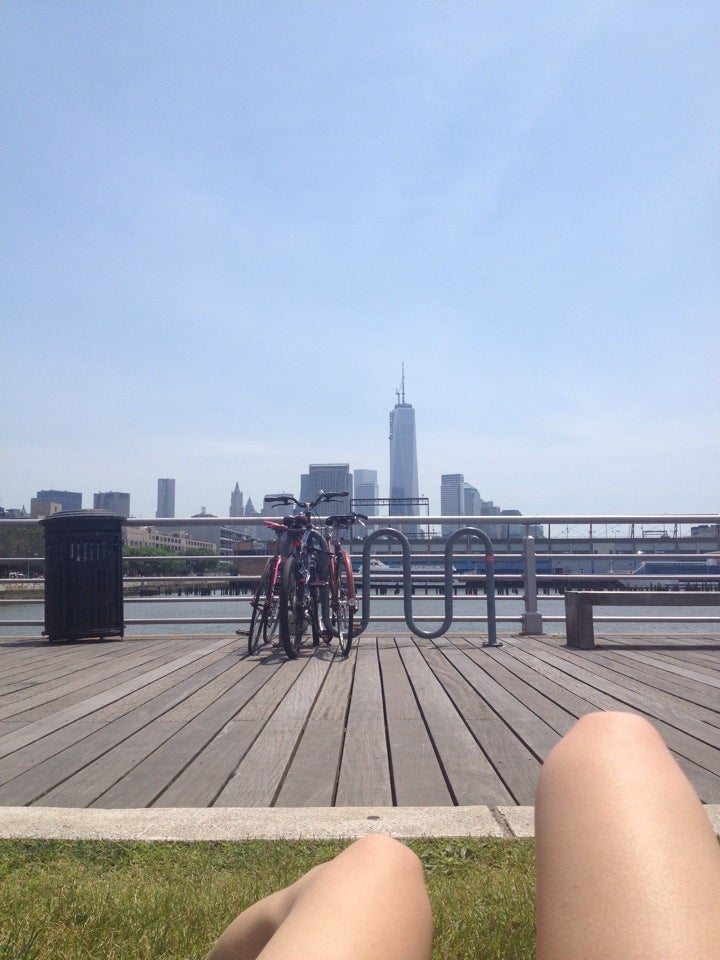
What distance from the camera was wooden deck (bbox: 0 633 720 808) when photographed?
2.63m

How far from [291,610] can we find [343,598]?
2.06ft

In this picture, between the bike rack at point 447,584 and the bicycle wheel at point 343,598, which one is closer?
the bicycle wheel at point 343,598

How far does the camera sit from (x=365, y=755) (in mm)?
3002

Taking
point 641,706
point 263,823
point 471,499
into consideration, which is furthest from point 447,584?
point 471,499

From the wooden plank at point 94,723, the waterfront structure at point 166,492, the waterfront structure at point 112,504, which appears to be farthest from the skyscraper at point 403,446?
the wooden plank at point 94,723

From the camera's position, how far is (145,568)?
7875mm

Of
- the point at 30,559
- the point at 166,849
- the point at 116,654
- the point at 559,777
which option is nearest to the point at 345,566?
the point at 116,654

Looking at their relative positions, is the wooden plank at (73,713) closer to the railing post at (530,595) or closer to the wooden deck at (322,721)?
the wooden deck at (322,721)

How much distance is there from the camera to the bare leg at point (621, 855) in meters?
0.68

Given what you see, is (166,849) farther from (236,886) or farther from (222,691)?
(222,691)

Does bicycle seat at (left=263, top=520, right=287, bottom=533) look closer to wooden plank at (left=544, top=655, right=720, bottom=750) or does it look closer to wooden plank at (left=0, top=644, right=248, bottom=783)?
wooden plank at (left=0, top=644, right=248, bottom=783)

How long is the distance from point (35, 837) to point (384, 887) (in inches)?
64.6

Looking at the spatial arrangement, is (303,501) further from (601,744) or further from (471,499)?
(471,499)

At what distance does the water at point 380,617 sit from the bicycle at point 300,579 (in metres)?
0.79
